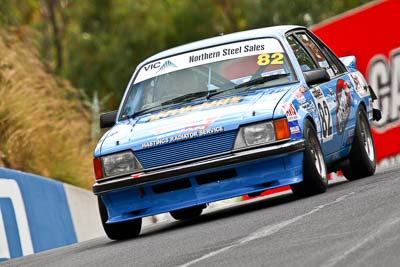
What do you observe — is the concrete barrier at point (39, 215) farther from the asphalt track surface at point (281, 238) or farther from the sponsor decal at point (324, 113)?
the sponsor decal at point (324, 113)

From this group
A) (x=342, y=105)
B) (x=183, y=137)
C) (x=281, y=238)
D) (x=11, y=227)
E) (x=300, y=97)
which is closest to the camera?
(x=281, y=238)

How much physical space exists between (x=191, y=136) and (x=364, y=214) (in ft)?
6.93

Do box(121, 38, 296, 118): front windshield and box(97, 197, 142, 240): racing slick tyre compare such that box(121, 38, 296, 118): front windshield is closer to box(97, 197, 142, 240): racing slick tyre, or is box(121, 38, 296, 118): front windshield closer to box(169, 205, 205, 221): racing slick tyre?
box(97, 197, 142, 240): racing slick tyre

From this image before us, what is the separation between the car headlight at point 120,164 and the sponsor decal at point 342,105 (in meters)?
2.41

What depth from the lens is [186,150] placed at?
10.5 metres

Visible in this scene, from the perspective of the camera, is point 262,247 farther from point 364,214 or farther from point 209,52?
point 209,52

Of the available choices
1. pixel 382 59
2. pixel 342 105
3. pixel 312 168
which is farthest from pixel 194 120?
pixel 382 59

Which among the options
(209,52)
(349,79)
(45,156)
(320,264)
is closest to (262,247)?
(320,264)

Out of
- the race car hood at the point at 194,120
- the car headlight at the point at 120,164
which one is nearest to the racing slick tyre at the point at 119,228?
the car headlight at the point at 120,164

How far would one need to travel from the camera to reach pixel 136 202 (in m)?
10.7

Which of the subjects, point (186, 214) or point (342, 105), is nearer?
point (342, 105)

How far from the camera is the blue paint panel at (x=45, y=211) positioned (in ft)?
41.3

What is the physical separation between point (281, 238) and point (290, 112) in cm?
251

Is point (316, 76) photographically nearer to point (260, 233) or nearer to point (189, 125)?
point (189, 125)
